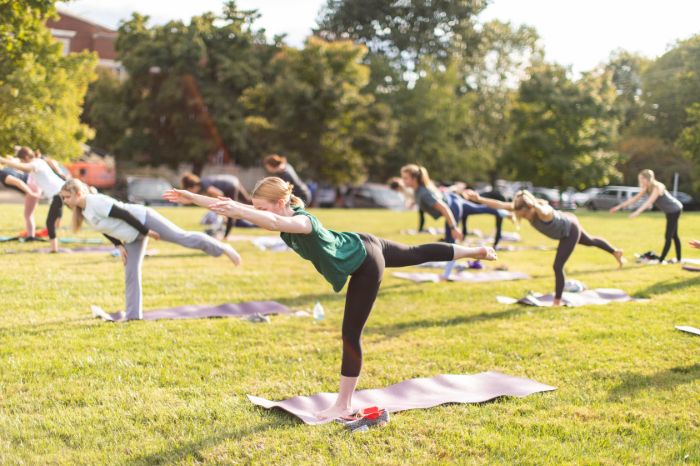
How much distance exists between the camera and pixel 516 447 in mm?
4477

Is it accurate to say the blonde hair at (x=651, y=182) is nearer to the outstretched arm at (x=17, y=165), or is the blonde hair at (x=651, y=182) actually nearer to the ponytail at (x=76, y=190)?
the ponytail at (x=76, y=190)

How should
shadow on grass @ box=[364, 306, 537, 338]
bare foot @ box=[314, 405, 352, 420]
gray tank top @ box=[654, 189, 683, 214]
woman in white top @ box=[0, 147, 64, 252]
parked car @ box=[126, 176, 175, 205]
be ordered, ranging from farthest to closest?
parked car @ box=[126, 176, 175, 205], gray tank top @ box=[654, 189, 683, 214], woman in white top @ box=[0, 147, 64, 252], shadow on grass @ box=[364, 306, 537, 338], bare foot @ box=[314, 405, 352, 420]

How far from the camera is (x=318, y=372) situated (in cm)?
616

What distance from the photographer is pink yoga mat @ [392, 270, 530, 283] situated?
1159 centimetres

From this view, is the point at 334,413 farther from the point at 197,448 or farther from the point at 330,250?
the point at 330,250

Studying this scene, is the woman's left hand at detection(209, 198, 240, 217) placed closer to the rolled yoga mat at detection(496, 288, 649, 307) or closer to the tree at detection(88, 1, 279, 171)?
the rolled yoga mat at detection(496, 288, 649, 307)

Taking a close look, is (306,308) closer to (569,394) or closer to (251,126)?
(569,394)

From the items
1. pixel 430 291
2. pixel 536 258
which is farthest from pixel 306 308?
pixel 536 258

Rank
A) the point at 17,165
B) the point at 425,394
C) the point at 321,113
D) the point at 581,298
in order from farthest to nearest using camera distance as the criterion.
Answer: the point at 321,113, the point at 17,165, the point at 581,298, the point at 425,394

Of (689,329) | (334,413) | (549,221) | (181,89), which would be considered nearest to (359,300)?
(334,413)

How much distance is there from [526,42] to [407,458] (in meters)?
50.9

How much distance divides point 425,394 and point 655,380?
2121 millimetres

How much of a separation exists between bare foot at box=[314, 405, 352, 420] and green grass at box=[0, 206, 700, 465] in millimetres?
198

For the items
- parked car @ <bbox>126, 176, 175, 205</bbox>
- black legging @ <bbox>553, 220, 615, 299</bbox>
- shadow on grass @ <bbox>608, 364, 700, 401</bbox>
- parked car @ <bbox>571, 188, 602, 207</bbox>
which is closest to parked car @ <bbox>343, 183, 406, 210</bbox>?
parked car @ <bbox>126, 176, 175, 205</bbox>
